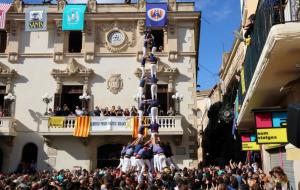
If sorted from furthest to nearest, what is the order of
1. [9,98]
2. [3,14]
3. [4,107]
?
[3,14], [4,107], [9,98]

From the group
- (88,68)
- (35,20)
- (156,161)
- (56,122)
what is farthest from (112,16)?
(156,161)

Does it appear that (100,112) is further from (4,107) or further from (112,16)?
(112,16)

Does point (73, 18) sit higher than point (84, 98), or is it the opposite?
point (73, 18)

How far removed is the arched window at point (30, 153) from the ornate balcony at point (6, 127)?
4.03 ft

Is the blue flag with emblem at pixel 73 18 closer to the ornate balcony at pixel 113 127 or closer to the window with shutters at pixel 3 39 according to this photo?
the window with shutters at pixel 3 39

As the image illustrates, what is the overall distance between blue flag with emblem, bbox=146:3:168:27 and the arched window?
11.3 meters

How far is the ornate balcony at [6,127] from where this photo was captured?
2372 cm

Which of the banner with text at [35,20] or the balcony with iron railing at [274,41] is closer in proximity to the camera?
the balcony with iron railing at [274,41]

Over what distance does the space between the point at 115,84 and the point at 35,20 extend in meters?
7.06

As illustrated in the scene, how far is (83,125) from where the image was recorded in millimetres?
23469

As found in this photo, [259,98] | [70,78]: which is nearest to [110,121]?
[70,78]

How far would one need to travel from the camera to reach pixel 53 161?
24.2 m

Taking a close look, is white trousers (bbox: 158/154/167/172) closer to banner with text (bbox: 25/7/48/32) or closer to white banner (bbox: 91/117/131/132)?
white banner (bbox: 91/117/131/132)

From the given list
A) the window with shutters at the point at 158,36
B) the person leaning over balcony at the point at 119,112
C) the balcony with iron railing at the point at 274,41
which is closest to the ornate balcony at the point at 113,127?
the person leaning over balcony at the point at 119,112
